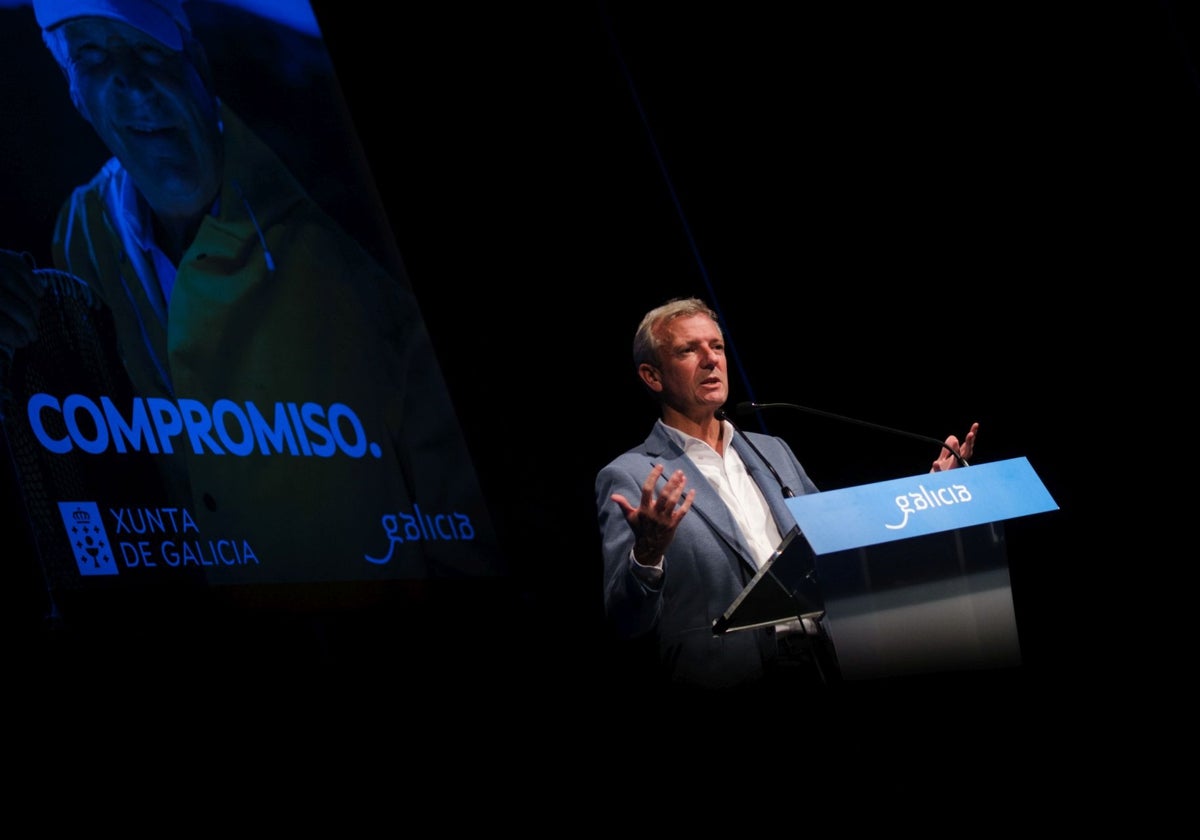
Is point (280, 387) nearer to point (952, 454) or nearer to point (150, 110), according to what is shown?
point (150, 110)

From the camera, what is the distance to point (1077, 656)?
2.51m

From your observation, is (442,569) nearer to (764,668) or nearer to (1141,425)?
(764,668)

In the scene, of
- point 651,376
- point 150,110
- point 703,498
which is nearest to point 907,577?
point 703,498

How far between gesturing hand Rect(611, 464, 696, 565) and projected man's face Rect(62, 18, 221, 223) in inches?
57.0

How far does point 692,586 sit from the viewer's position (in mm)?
1971

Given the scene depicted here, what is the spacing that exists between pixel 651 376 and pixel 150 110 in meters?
1.32

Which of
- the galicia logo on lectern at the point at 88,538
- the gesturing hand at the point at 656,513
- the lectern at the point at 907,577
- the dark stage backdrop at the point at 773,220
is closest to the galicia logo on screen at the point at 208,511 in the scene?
the galicia logo on lectern at the point at 88,538

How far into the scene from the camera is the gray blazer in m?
1.86

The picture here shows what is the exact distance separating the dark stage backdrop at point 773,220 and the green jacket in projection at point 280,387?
23 cm

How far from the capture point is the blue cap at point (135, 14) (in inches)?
95.9

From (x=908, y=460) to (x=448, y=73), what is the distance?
6.13 feet

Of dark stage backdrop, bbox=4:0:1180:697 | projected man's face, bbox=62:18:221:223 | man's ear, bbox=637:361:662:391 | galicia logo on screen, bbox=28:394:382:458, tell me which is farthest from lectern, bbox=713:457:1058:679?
projected man's face, bbox=62:18:221:223

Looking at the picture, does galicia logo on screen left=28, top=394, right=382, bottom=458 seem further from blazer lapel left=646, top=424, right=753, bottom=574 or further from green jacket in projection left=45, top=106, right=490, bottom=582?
blazer lapel left=646, top=424, right=753, bottom=574

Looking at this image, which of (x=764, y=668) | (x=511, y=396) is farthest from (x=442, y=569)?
(x=764, y=668)
